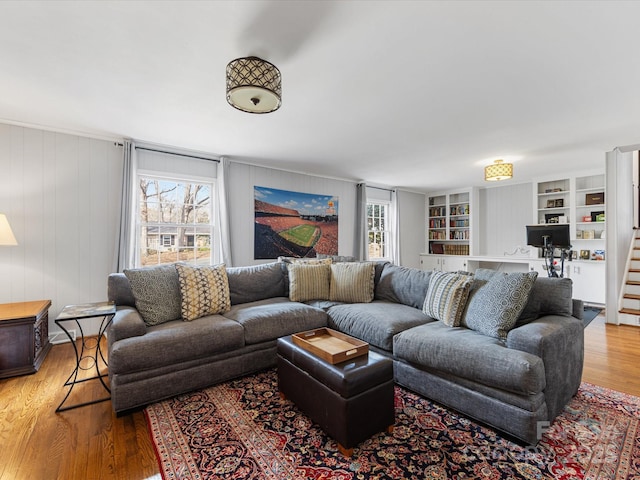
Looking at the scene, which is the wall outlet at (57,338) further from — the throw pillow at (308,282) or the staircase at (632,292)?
the staircase at (632,292)

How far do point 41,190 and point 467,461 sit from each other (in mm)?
4428

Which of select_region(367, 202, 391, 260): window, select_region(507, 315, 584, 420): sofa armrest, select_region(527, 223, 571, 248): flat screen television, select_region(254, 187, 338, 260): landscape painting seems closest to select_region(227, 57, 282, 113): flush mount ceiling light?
select_region(507, 315, 584, 420): sofa armrest

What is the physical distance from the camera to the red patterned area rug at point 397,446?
56.6 inches

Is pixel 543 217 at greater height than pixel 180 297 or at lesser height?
greater

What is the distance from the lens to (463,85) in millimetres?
2363

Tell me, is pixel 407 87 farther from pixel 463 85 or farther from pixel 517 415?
pixel 517 415

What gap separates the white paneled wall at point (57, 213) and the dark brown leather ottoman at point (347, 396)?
3027 mm

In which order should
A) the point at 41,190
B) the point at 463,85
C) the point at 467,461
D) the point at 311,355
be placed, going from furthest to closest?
the point at 41,190, the point at 463,85, the point at 311,355, the point at 467,461

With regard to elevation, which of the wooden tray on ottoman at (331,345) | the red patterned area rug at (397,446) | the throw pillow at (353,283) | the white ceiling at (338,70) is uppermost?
the white ceiling at (338,70)

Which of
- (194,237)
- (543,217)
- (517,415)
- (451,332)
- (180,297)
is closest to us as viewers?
(517,415)

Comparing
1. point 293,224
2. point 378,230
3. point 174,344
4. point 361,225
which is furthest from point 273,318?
point 378,230

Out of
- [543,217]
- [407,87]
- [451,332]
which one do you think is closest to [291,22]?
[407,87]

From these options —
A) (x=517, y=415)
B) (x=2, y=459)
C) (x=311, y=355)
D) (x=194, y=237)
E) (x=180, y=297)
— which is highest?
(x=194, y=237)

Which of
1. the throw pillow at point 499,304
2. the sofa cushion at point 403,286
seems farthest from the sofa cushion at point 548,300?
the sofa cushion at point 403,286
